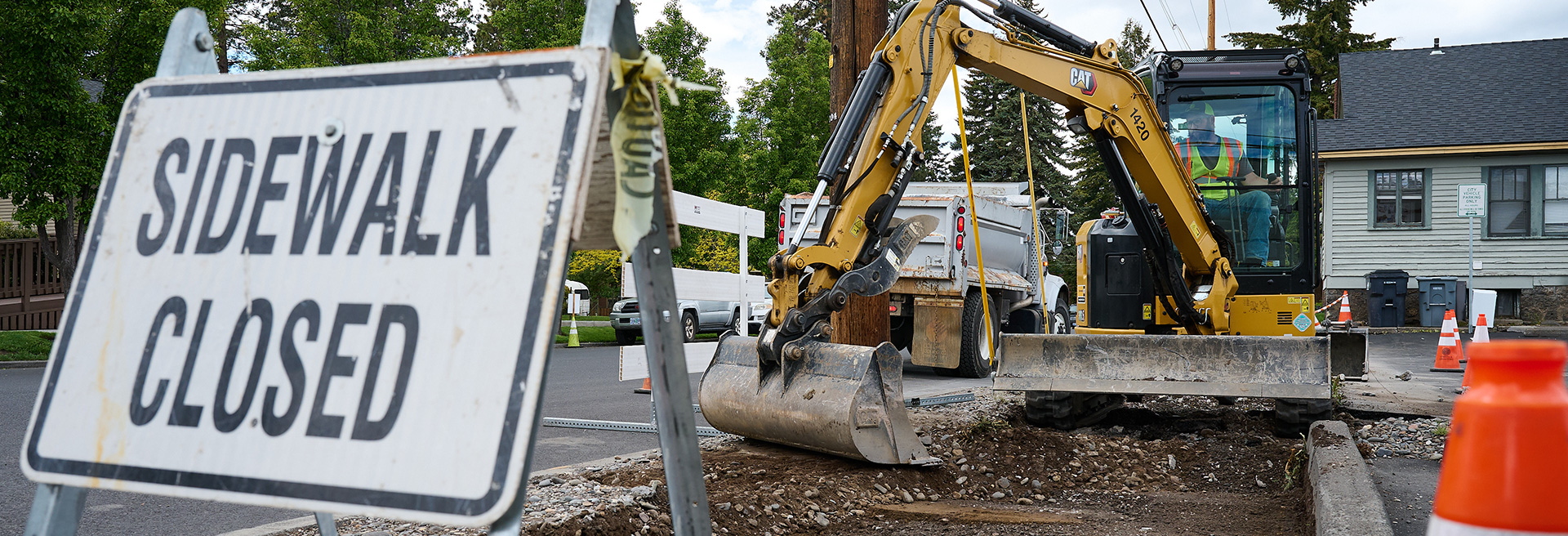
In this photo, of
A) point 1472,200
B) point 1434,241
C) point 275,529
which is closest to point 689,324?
point 1472,200

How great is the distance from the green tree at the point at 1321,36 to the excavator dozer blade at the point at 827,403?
36.6m

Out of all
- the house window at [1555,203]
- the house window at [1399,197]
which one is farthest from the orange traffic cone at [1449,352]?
the house window at [1555,203]

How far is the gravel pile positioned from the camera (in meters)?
6.26

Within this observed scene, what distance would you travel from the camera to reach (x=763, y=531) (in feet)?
14.3

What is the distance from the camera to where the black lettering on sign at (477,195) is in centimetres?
160

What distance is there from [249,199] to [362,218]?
25 cm

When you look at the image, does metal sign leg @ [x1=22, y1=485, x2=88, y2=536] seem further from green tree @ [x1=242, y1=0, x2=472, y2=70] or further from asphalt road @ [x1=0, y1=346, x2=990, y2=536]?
green tree @ [x1=242, y1=0, x2=472, y2=70]

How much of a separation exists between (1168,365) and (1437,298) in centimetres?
1774

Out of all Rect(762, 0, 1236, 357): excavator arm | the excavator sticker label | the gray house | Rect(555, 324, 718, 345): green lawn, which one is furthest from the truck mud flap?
the gray house

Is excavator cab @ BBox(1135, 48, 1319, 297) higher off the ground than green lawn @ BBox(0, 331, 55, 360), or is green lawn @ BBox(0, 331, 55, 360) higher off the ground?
excavator cab @ BBox(1135, 48, 1319, 297)

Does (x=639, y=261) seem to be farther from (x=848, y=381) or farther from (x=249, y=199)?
(x=848, y=381)

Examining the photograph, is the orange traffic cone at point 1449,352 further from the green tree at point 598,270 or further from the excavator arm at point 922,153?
the green tree at point 598,270

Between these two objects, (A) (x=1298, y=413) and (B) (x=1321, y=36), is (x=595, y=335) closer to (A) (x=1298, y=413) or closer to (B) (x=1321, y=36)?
(A) (x=1298, y=413)

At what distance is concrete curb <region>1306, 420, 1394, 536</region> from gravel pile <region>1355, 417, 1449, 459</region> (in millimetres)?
849
